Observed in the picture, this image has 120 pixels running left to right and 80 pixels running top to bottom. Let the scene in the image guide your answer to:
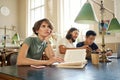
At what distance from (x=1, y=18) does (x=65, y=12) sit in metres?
2.46

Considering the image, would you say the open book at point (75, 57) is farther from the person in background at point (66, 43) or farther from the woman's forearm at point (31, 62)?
the person in background at point (66, 43)

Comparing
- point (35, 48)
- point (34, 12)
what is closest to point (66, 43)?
point (35, 48)

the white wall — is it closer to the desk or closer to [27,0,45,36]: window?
[27,0,45,36]: window

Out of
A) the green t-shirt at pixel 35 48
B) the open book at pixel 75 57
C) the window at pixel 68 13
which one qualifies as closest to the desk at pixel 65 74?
the open book at pixel 75 57

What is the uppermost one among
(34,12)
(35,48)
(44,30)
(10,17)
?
(34,12)

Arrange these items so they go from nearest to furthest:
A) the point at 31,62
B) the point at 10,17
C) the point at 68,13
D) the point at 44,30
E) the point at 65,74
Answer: the point at 65,74 → the point at 31,62 → the point at 44,30 → the point at 68,13 → the point at 10,17

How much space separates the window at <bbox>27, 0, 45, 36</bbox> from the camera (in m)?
5.99

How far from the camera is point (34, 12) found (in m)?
6.28

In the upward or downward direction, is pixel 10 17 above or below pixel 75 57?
above

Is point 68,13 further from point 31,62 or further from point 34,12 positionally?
point 31,62

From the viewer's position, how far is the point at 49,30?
195 cm

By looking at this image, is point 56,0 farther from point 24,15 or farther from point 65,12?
point 24,15

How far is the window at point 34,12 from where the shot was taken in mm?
5989

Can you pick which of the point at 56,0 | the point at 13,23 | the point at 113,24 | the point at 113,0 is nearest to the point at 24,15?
the point at 13,23
